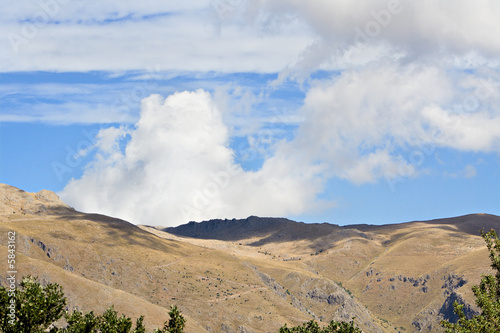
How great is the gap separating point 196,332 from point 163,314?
13196 millimetres

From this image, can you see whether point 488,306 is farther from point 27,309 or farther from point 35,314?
point 27,309

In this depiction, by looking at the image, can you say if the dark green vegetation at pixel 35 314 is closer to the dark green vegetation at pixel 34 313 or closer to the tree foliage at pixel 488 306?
the dark green vegetation at pixel 34 313

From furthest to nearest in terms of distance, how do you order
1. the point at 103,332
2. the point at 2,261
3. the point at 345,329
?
the point at 2,261 → the point at 345,329 → the point at 103,332

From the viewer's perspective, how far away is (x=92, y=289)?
187 meters

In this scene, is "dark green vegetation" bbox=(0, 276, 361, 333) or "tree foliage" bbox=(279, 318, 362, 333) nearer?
"dark green vegetation" bbox=(0, 276, 361, 333)

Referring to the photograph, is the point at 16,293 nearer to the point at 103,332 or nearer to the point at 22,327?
the point at 22,327

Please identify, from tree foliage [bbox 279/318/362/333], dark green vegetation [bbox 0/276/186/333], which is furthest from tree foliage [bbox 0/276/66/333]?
tree foliage [bbox 279/318/362/333]

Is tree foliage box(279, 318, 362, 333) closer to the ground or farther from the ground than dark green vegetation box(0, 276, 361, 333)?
closer to the ground

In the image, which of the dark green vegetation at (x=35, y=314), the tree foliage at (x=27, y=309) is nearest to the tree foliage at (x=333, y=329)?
the dark green vegetation at (x=35, y=314)

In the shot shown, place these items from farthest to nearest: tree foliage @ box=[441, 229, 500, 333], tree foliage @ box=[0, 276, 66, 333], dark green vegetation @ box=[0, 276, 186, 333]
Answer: tree foliage @ box=[441, 229, 500, 333]
dark green vegetation @ box=[0, 276, 186, 333]
tree foliage @ box=[0, 276, 66, 333]

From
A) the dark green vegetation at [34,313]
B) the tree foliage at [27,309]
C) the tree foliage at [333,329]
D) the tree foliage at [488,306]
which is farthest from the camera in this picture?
the tree foliage at [333,329]

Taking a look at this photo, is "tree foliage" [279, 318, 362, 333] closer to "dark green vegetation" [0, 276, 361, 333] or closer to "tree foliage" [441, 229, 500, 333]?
"dark green vegetation" [0, 276, 361, 333]

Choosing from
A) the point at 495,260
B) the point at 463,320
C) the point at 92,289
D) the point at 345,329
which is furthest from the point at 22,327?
the point at 92,289

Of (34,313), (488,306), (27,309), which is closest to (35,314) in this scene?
(34,313)
